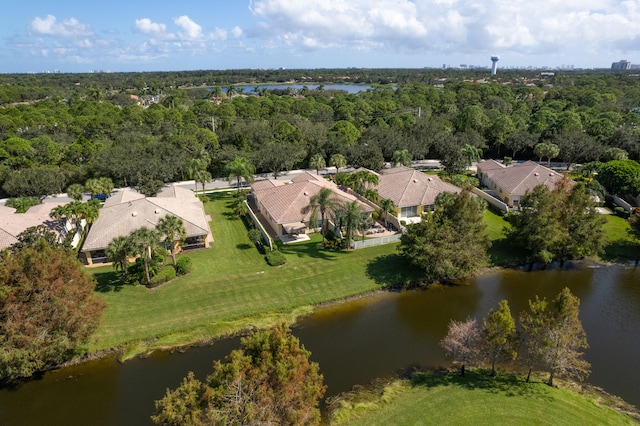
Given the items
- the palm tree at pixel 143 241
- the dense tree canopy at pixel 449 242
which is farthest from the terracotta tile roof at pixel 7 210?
the dense tree canopy at pixel 449 242

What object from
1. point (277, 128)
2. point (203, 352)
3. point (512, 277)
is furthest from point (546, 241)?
point (277, 128)

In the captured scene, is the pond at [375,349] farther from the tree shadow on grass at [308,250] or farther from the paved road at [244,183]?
the paved road at [244,183]

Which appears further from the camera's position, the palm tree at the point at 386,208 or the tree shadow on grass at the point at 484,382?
the palm tree at the point at 386,208

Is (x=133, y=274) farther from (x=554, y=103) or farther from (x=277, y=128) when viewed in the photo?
(x=554, y=103)

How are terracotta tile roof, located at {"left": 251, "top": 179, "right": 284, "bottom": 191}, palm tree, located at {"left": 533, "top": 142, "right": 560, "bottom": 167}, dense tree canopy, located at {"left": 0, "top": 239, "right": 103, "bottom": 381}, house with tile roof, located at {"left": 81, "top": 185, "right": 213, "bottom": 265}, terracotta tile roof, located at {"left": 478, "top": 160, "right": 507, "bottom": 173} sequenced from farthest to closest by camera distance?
palm tree, located at {"left": 533, "top": 142, "right": 560, "bottom": 167} < terracotta tile roof, located at {"left": 478, "top": 160, "right": 507, "bottom": 173} < terracotta tile roof, located at {"left": 251, "top": 179, "right": 284, "bottom": 191} < house with tile roof, located at {"left": 81, "top": 185, "right": 213, "bottom": 265} < dense tree canopy, located at {"left": 0, "top": 239, "right": 103, "bottom": 381}

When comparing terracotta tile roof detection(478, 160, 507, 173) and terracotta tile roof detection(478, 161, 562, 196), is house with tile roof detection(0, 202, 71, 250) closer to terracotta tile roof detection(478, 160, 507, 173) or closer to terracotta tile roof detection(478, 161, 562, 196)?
terracotta tile roof detection(478, 161, 562, 196)

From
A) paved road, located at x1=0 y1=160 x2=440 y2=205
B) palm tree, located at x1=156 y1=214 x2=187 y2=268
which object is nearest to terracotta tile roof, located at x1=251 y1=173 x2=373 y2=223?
palm tree, located at x1=156 y1=214 x2=187 y2=268
